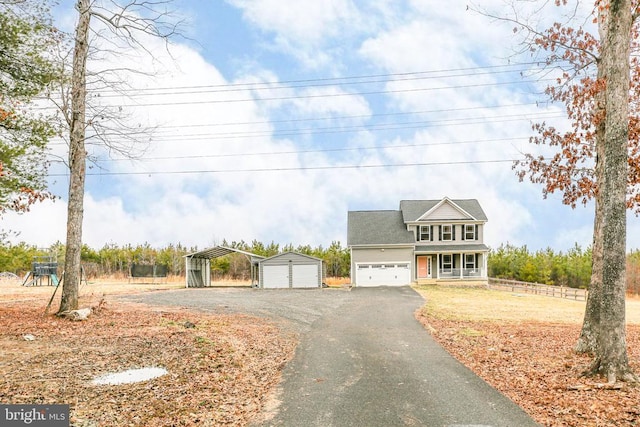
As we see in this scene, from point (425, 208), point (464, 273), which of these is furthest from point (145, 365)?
point (425, 208)

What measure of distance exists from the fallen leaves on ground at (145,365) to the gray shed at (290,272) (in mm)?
21987

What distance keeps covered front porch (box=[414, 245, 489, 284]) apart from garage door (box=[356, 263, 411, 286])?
1833mm

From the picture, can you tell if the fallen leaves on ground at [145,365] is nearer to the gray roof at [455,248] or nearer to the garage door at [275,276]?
the garage door at [275,276]

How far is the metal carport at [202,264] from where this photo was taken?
37938 mm

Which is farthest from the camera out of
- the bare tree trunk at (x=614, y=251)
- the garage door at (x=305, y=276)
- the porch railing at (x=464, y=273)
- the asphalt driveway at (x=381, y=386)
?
the porch railing at (x=464, y=273)

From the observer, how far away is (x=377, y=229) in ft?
140

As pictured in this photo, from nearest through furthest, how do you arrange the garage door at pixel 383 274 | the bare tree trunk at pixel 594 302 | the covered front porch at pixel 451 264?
1. the bare tree trunk at pixel 594 302
2. the garage door at pixel 383 274
3. the covered front porch at pixel 451 264

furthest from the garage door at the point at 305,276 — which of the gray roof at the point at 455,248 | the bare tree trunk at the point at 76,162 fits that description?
the bare tree trunk at the point at 76,162

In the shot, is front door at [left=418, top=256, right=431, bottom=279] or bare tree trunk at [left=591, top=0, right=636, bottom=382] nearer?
bare tree trunk at [left=591, top=0, right=636, bottom=382]

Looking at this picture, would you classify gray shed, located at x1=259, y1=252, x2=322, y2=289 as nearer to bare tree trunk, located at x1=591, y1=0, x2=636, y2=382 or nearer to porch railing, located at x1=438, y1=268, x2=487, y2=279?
porch railing, located at x1=438, y1=268, x2=487, y2=279

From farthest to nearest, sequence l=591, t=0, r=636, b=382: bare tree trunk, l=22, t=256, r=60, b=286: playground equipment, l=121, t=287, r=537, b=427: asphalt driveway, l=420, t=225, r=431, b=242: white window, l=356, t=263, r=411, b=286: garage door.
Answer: l=420, t=225, r=431, b=242: white window < l=356, t=263, r=411, b=286: garage door < l=22, t=256, r=60, b=286: playground equipment < l=591, t=0, r=636, b=382: bare tree trunk < l=121, t=287, r=537, b=427: asphalt driveway

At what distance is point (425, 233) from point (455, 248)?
2.96 meters

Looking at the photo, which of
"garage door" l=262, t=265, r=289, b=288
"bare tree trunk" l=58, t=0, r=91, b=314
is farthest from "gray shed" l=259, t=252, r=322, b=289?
"bare tree trunk" l=58, t=0, r=91, b=314

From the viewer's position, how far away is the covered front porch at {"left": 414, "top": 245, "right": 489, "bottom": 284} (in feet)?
135
